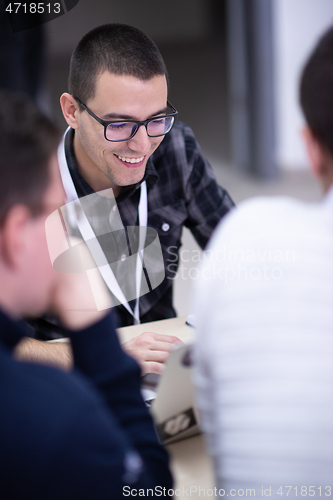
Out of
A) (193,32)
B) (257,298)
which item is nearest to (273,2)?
(193,32)

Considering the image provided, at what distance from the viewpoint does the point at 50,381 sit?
52 centimetres

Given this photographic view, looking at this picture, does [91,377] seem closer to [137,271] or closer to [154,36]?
[137,271]

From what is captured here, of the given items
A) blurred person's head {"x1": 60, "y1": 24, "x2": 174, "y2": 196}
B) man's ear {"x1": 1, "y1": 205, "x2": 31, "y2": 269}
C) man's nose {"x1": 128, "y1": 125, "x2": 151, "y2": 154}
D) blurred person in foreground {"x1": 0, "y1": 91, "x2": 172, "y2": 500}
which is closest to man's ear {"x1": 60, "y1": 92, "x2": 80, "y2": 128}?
blurred person's head {"x1": 60, "y1": 24, "x2": 174, "y2": 196}

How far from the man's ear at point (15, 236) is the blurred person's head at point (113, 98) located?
2.92 ft

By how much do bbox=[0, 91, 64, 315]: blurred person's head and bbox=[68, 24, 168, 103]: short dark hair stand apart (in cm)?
85

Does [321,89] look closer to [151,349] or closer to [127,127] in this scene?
[151,349]

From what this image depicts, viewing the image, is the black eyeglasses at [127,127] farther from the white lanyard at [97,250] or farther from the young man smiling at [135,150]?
the white lanyard at [97,250]

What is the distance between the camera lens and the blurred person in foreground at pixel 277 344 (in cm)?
56

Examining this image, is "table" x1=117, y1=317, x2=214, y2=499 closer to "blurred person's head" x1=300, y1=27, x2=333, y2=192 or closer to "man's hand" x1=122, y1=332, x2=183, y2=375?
"man's hand" x1=122, y1=332, x2=183, y2=375

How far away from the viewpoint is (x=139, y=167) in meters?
1.51


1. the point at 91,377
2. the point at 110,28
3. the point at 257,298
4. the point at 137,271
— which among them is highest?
the point at 110,28

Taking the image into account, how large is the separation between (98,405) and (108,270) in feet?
3.00

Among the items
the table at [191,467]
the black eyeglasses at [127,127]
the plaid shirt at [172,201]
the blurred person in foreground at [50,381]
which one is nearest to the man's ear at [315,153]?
the blurred person in foreground at [50,381]

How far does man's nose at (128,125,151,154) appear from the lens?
4.72ft
